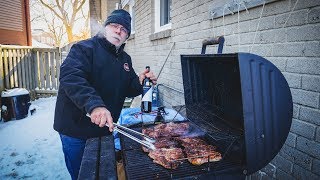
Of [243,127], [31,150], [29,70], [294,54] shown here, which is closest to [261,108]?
[243,127]

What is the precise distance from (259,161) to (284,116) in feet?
1.24

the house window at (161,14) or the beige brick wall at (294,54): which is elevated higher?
the house window at (161,14)

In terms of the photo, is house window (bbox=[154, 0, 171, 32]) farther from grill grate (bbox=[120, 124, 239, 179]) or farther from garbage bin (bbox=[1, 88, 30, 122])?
garbage bin (bbox=[1, 88, 30, 122])

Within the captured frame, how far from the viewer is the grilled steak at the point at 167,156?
1.85 metres

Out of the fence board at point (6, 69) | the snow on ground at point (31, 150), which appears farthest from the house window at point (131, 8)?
the snow on ground at point (31, 150)

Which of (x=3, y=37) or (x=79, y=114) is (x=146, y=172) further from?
(x=3, y=37)

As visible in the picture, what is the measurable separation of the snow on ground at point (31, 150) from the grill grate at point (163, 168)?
2783 millimetres

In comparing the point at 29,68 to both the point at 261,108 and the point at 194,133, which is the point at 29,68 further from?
the point at 261,108

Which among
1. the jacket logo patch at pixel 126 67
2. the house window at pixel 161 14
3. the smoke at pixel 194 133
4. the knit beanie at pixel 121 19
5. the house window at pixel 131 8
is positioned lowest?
the smoke at pixel 194 133

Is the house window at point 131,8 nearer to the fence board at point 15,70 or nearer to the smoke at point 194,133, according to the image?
the fence board at point 15,70

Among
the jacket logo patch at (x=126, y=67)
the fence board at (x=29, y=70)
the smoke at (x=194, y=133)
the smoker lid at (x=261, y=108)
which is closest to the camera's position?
the smoker lid at (x=261, y=108)

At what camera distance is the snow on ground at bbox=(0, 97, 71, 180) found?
4393mm

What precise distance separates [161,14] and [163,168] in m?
5.34

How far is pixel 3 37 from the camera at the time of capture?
13.5 meters
